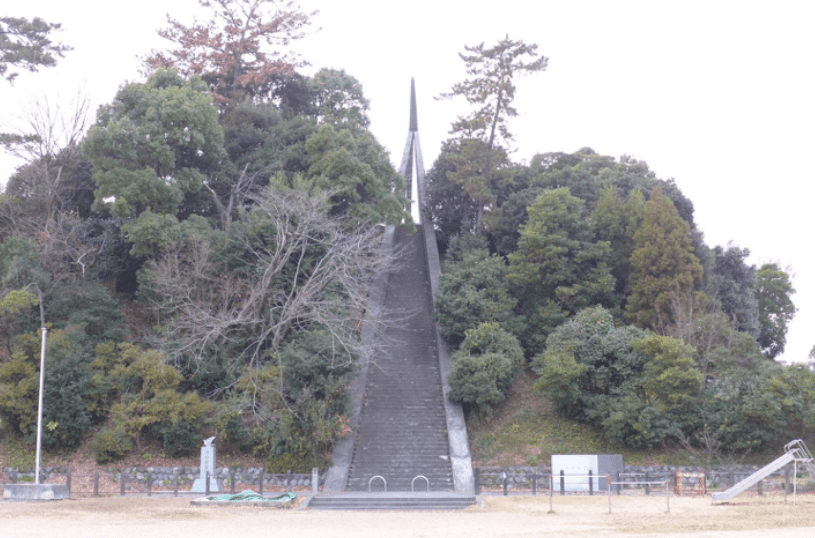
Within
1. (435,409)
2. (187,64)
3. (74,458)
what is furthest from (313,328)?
(187,64)

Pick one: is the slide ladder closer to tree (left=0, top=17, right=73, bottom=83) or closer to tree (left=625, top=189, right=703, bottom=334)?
tree (left=625, top=189, right=703, bottom=334)

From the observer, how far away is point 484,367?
63.2 ft

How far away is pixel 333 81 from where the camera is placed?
105ft

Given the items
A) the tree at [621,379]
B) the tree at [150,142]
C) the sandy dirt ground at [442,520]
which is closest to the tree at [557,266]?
the tree at [621,379]

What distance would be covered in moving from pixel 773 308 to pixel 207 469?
71.7ft

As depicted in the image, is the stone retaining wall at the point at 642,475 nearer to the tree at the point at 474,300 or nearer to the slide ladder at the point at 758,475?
the slide ladder at the point at 758,475

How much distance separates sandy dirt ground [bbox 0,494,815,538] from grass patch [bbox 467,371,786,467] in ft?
7.81

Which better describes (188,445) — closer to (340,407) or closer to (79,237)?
(340,407)

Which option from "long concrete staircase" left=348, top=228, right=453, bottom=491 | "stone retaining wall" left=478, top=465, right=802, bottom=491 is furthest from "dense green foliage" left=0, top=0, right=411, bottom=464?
"stone retaining wall" left=478, top=465, right=802, bottom=491

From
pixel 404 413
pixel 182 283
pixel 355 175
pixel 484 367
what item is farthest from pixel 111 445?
pixel 355 175

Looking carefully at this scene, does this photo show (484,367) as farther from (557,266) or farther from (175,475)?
(175,475)

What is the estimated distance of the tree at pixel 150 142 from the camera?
20.8 metres

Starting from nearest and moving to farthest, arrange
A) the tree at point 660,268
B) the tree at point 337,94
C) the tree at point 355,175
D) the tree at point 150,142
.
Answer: the tree at point 150,142 → the tree at point 660,268 → the tree at point 355,175 → the tree at point 337,94

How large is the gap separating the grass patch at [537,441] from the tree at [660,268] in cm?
404
